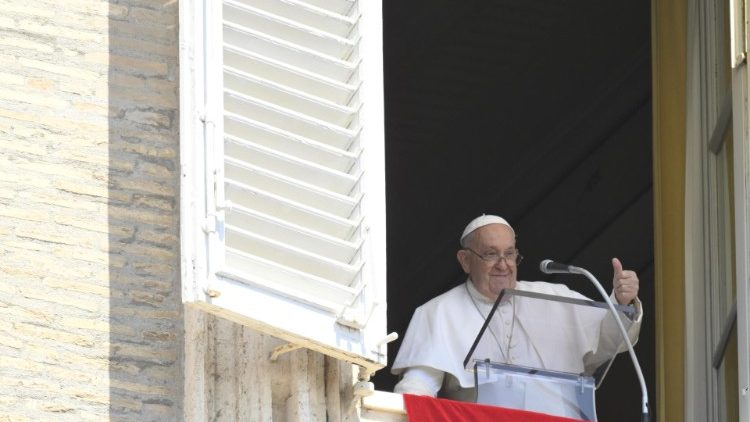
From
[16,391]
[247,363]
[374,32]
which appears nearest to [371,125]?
[374,32]

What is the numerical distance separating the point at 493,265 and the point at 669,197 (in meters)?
0.73

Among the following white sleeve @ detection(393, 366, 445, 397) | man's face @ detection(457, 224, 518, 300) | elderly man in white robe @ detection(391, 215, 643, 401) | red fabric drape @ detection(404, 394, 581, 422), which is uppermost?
man's face @ detection(457, 224, 518, 300)

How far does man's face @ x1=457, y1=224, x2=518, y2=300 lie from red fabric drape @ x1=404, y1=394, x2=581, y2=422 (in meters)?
1.53

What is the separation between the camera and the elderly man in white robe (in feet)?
23.7

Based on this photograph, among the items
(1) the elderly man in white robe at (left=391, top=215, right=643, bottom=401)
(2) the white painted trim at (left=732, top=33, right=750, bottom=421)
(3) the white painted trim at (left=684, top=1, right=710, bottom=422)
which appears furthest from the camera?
(3) the white painted trim at (left=684, top=1, right=710, bottom=422)

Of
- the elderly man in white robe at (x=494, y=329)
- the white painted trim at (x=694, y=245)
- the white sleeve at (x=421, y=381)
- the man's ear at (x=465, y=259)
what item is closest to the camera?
the elderly man in white robe at (x=494, y=329)

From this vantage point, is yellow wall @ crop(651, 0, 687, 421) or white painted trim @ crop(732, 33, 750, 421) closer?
white painted trim @ crop(732, 33, 750, 421)

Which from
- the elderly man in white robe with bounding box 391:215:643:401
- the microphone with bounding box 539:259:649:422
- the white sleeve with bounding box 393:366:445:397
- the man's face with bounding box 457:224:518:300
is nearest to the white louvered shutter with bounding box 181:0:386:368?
the microphone with bounding box 539:259:649:422

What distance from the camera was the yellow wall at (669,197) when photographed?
25.7 ft

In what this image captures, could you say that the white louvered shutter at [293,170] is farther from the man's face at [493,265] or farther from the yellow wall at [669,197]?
the yellow wall at [669,197]

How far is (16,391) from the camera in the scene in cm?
627

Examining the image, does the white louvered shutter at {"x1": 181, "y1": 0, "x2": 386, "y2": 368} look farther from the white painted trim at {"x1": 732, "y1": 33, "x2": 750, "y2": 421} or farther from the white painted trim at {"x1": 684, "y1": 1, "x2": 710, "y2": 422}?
the white painted trim at {"x1": 684, "y1": 1, "x2": 710, "y2": 422}

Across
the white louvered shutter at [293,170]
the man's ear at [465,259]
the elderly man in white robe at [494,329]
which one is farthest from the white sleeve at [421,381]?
the white louvered shutter at [293,170]

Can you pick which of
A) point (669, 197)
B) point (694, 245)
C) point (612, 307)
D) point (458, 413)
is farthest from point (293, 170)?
point (669, 197)
